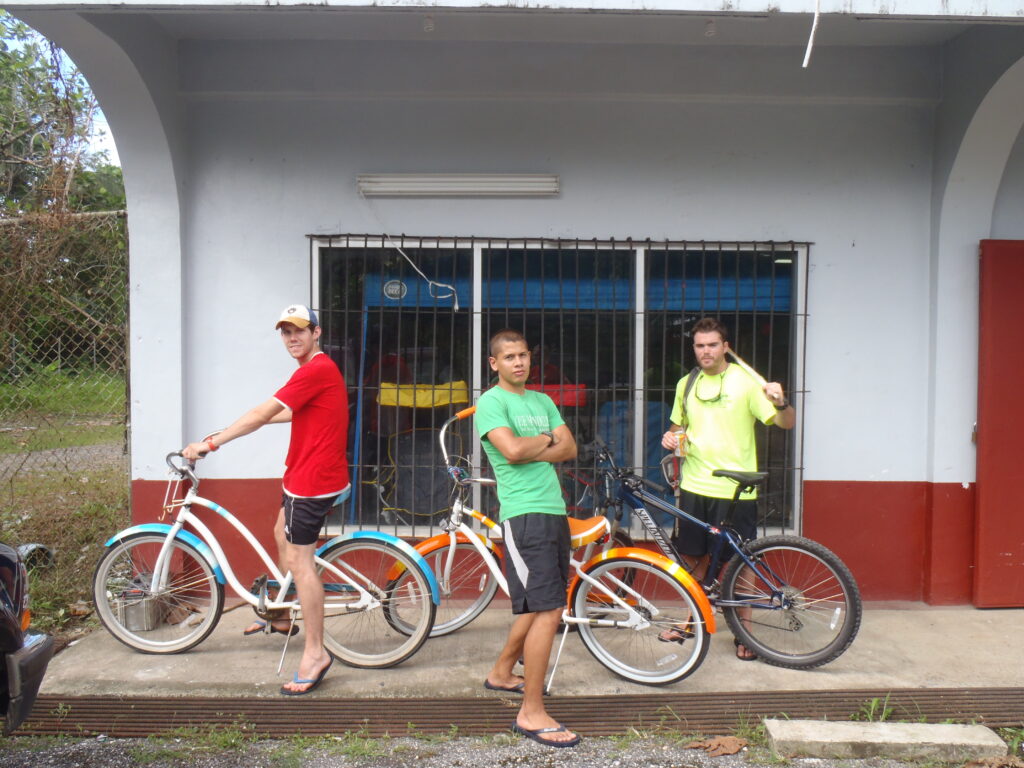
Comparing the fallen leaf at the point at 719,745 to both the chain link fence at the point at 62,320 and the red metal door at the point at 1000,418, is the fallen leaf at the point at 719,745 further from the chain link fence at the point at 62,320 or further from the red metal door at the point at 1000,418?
the chain link fence at the point at 62,320

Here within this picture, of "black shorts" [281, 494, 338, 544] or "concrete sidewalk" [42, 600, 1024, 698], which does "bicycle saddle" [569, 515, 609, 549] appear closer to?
"concrete sidewalk" [42, 600, 1024, 698]

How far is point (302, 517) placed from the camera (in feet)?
12.6

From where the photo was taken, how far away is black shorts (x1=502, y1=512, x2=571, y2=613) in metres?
3.42

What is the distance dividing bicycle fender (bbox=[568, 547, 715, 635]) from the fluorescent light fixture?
224cm

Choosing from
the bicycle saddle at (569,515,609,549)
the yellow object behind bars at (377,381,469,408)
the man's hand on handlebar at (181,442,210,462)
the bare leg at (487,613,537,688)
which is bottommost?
the bare leg at (487,613,537,688)

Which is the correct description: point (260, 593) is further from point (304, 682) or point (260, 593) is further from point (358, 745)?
point (358, 745)

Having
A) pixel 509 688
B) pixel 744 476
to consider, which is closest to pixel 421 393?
pixel 509 688

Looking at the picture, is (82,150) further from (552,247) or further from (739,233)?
(739,233)

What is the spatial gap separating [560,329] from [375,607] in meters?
1.98

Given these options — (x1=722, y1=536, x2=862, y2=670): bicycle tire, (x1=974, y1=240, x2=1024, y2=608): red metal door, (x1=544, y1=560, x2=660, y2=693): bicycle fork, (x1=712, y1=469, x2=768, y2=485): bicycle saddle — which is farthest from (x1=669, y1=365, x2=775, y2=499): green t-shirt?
(x1=974, y1=240, x2=1024, y2=608): red metal door

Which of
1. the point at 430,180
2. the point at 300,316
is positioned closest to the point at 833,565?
the point at 300,316

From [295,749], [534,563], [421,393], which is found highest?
[421,393]

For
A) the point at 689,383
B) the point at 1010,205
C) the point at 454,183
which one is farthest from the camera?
the point at 1010,205

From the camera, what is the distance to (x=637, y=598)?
3.92 meters
